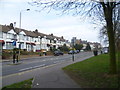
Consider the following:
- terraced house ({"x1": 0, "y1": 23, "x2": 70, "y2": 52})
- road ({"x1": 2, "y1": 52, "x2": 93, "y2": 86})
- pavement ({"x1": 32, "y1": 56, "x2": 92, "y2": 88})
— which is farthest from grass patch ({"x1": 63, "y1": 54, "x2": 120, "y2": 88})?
terraced house ({"x1": 0, "y1": 23, "x2": 70, "y2": 52})

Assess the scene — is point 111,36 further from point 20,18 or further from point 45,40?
point 45,40

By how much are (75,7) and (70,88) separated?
5.00 m

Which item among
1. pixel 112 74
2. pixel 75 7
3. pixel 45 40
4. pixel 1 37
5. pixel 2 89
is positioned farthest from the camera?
pixel 45 40

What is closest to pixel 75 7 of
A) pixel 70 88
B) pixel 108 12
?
pixel 108 12

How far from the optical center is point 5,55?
34.8m

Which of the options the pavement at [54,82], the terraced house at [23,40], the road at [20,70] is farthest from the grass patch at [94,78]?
the terraced house at [23,40]

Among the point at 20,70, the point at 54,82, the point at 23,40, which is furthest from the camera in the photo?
the point at 23,40

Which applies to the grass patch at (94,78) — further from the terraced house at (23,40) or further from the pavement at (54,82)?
the terraced house at (23,40)

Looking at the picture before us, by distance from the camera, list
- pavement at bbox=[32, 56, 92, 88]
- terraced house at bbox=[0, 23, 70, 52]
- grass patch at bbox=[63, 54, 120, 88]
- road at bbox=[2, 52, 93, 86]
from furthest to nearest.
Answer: terraced house at bbox=[0, 23, 70, 52]
road at bbox=[2, 52, 93, 86]
pavement at bbox=[32, 56, 92, 88]
grass patch at bbox=[63, 54, 120, 88]

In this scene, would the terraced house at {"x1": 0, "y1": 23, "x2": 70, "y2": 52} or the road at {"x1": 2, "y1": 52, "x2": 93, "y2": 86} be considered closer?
the road at {"x1": 2, "y1": 52, "x2": 93, "y2": 86}

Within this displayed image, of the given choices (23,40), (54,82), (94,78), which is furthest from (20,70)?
(23,40)

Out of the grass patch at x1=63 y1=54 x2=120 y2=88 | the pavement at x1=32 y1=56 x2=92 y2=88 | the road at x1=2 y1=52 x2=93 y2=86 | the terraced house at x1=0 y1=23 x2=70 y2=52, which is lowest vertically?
the road at x1=2 y1=52 x2=93 y2=86

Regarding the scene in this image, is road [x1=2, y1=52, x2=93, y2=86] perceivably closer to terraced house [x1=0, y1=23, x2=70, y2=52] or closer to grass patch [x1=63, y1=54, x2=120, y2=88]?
grass patch [x1=63, y1=54, x2=120, y2=88]

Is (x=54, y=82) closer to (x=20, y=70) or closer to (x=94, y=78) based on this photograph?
(x=94, y=78)
